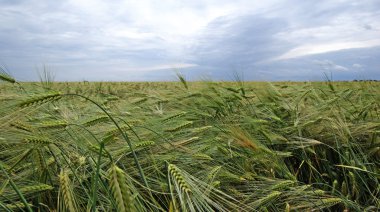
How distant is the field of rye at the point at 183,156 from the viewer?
1298 mm

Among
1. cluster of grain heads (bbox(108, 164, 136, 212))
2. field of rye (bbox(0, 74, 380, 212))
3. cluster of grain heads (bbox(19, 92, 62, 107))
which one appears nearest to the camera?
cluster of grain heads (bbox(108, 164, 136, 212))

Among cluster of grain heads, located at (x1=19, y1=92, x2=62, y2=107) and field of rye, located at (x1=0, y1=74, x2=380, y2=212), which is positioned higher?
cluster of grain heads, located at (x1=19, y1=92, x2=62, y2=107)

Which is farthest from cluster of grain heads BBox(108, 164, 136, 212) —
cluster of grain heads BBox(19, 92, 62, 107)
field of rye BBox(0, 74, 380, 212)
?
cluster of grain heads BBox(19, 92, 62, 107)

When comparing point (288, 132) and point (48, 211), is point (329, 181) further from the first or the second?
point (48, 211)

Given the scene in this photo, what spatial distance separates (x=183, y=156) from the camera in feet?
6.40

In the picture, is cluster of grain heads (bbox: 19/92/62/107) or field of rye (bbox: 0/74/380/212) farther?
field of rye (bbox: 0/74/380/212)

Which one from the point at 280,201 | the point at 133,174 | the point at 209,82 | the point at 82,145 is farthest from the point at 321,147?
the point at 82,145

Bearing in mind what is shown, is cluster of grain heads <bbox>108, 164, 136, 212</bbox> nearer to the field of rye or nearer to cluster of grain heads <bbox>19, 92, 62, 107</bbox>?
the field of rye

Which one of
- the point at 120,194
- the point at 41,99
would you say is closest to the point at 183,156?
the point at 41,99

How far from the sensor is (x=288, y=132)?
291cm

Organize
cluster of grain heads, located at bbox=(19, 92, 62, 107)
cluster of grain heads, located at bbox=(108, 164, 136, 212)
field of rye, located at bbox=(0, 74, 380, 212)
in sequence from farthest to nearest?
field of rye, located at bbox=(0, 74, 380, 212), cluster of grain heads, located at bbox=(19, 92, 62, 107), cluster of grain heads, located at bbox=(108, 164, 136, 212)

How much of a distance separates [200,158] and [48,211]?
2.64 ft

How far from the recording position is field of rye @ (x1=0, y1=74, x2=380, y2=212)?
1298 millimetres

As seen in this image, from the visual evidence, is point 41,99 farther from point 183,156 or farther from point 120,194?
point 183,156
